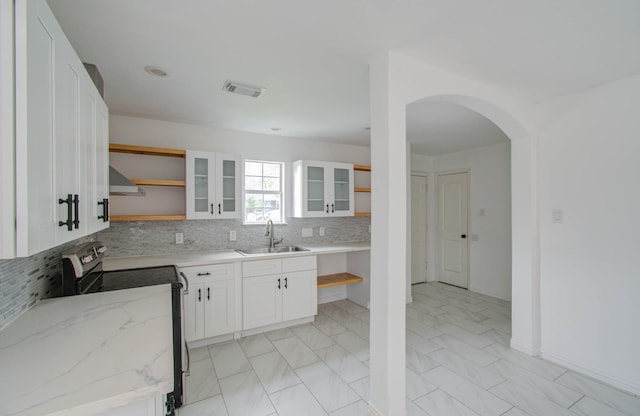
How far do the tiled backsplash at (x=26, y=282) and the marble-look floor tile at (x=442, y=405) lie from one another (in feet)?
7.95

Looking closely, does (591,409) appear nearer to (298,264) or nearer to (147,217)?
(298,264)

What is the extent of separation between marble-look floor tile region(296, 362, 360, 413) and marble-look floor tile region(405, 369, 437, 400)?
0.41 meters

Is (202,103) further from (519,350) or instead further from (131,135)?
(519,350)

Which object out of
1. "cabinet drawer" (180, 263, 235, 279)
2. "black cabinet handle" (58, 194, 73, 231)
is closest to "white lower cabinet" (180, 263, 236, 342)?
"cabinet drawer" (180, 263, 235, 279)

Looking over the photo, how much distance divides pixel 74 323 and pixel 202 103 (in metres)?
2.06

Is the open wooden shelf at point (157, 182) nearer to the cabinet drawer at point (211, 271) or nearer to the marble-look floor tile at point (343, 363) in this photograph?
the cabinet drawer at point (211, 271)

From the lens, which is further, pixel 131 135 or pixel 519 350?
pixel 131 135

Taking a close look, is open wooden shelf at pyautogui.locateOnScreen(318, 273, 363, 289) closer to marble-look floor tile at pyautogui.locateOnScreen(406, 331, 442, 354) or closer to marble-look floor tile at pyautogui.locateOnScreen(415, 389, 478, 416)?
marble-look floor tile at pyautogui.locateOnScreen(406, 331, 442, 354)

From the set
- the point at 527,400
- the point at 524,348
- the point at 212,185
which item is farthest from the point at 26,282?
the point at 524,348

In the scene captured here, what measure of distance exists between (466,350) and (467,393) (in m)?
0.72

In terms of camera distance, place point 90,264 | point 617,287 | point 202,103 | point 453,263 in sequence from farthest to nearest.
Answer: point 453,263
point 202,103
point 617,287
point 90,264

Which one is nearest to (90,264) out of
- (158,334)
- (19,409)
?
(158,334)

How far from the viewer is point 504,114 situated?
2520mm

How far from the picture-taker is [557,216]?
8.46 ft
